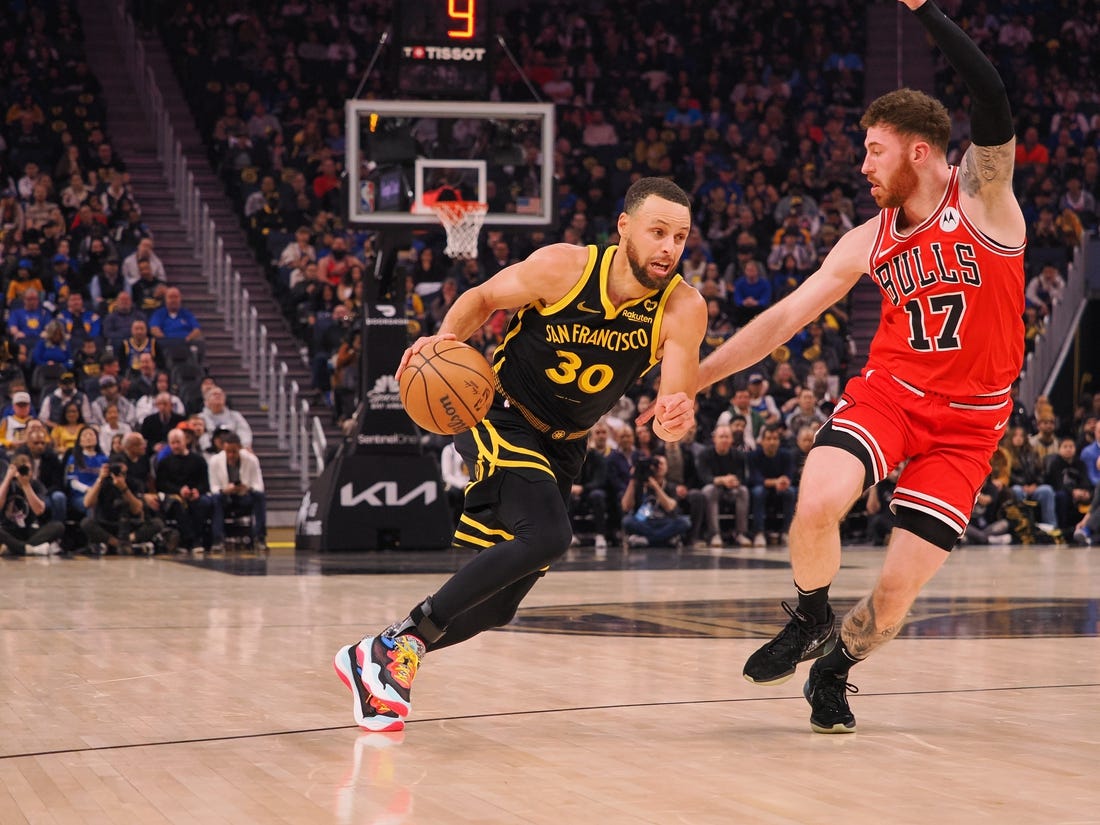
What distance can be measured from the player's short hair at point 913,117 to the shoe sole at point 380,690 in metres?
2.49

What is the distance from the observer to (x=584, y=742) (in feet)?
16.8

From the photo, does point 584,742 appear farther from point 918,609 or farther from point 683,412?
point 918,609

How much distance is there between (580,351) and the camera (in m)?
5.62

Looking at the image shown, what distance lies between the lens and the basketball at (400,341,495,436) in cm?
544

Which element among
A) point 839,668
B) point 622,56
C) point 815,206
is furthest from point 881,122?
point 622,56

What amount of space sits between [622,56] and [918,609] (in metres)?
16.3

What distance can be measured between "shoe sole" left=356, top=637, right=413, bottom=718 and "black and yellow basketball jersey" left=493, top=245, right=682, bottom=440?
1068mm

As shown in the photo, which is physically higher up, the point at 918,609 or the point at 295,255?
the point at 295,255

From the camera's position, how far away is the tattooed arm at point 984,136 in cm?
483

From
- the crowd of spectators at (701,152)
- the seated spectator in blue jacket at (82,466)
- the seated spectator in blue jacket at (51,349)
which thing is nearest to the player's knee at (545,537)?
the seated spectator in blue jacket at (82,466)

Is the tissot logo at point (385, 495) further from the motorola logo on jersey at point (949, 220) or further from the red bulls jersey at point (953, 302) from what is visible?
the motorola logo on jersey at point (949, 220)

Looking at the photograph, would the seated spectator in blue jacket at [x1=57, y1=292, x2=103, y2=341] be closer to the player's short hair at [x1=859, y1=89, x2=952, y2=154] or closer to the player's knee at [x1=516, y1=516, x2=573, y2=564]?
the player's knee at [x1=516, y1=516, x2=573, y2=564]

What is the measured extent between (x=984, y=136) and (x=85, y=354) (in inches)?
523

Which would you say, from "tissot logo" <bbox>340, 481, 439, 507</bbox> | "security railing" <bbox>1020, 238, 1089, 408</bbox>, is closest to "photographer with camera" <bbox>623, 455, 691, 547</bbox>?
"tissot logo" <bbox>340, 481, 439, 507</bbox>
